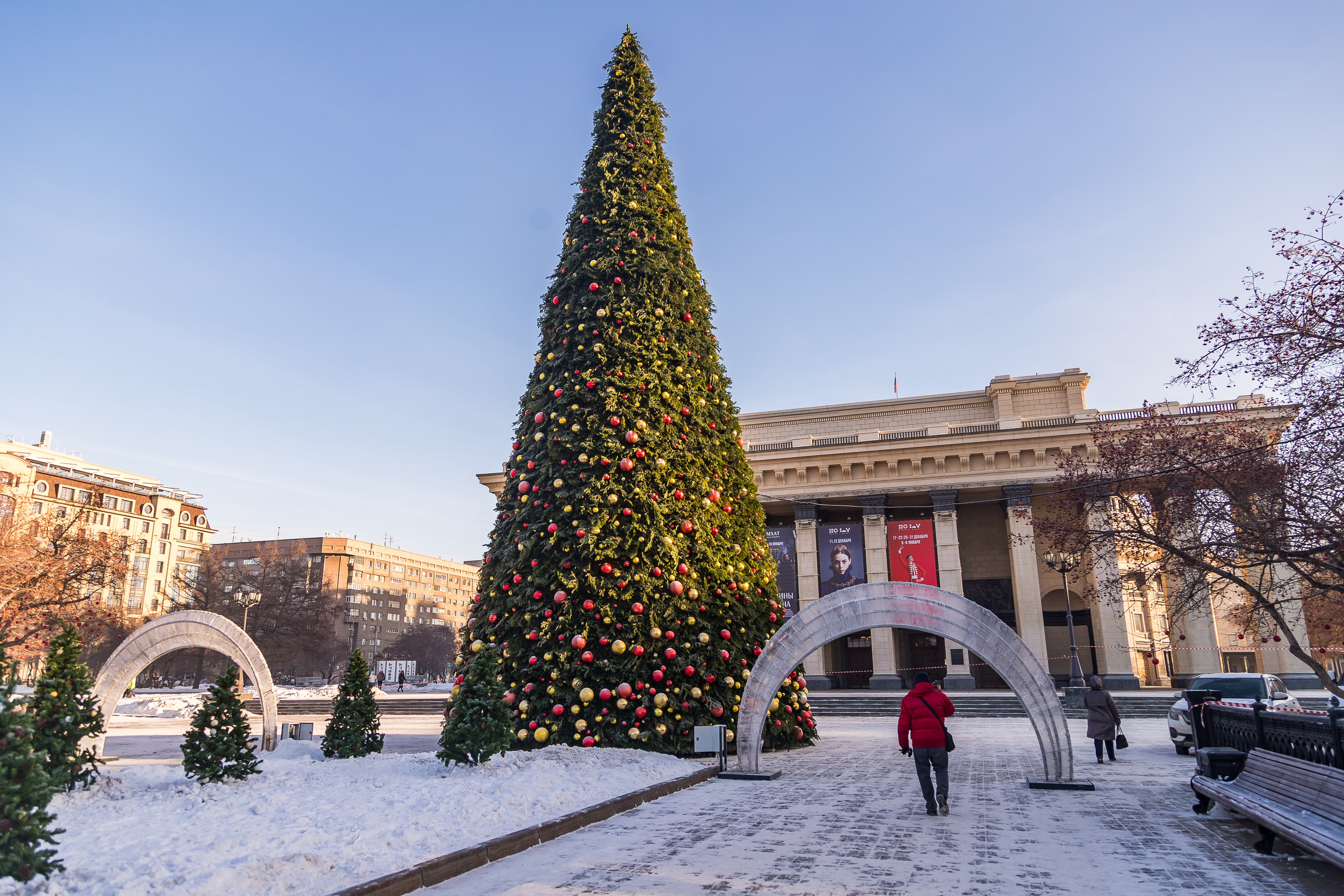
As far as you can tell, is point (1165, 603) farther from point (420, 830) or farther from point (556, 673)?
point (420, 830)

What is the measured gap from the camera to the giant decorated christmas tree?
43.3 ft

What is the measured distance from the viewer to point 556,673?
1306 centimetres

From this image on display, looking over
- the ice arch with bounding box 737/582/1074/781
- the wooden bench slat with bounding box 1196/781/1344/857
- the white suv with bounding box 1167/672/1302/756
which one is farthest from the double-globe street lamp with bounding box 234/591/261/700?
the wooden bench slat with bounding box 1196/781/1344/857

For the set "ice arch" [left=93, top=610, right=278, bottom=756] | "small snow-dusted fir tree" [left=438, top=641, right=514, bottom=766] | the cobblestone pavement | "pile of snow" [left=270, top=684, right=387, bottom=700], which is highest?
"ice arch" [left=93, top=610, right=278, bottom=756]

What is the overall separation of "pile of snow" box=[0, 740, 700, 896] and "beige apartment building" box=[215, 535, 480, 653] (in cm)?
9477

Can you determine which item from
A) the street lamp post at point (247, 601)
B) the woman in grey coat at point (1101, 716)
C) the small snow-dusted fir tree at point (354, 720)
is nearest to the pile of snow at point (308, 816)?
the small snow-dusted fir tree at point (354, 720)

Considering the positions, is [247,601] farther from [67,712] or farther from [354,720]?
[67,712]

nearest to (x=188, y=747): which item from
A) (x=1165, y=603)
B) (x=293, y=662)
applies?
(x=1165, y=603)

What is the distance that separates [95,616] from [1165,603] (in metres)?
48.9

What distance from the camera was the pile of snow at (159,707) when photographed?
33094 millimetres

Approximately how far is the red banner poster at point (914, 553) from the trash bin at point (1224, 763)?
24.2 meters

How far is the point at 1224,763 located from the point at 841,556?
85.3ft

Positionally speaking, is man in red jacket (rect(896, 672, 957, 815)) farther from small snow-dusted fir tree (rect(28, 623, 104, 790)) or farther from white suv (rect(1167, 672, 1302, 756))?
small snow-dusted fir tree (rect(28, 623, 104, 790))

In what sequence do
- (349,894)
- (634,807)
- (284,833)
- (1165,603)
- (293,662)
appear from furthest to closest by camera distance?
(293,662), (1165,603), (634,807), (284,833), (349,894)
